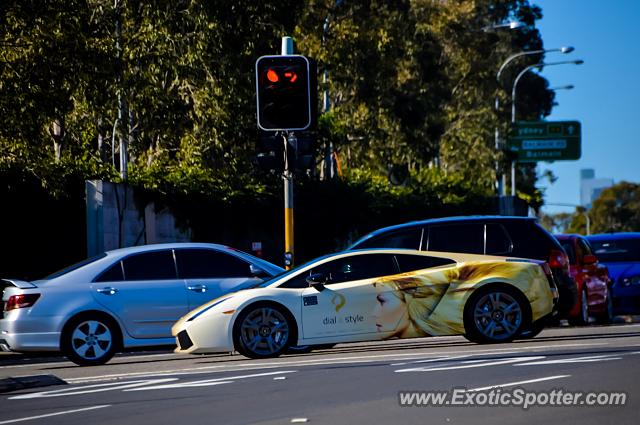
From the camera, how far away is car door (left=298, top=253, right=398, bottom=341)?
15.6m

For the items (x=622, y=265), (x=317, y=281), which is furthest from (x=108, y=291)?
(x=622, y=265)

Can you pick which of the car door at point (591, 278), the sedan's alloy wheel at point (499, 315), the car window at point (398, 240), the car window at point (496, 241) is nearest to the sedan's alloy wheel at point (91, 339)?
the car window at point (398, 240)

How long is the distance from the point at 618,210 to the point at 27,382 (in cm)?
11798

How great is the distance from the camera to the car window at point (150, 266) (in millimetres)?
16953

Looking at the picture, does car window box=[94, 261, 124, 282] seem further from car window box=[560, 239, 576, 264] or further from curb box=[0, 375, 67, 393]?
car window box=[560, 239, 576, 264]

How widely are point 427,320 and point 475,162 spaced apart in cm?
4099

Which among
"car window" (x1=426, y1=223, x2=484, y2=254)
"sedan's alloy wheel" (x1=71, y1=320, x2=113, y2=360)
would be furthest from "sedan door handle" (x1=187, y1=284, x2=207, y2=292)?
"car window" (x1=426, y1=223, x2=484, y2=254)

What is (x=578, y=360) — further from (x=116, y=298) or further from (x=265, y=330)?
(x=116, y=298)

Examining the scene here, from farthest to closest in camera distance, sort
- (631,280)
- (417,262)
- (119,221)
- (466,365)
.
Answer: (119,221), (631,280), (417,262), (466,365)

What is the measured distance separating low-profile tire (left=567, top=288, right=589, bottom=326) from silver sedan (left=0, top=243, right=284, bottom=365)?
6795mm

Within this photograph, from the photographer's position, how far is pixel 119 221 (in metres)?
27.1

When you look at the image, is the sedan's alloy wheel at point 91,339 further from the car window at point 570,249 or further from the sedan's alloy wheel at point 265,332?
the car window at point 570,249

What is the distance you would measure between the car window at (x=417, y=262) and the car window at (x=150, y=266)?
3.05m

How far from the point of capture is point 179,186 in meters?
29.7
